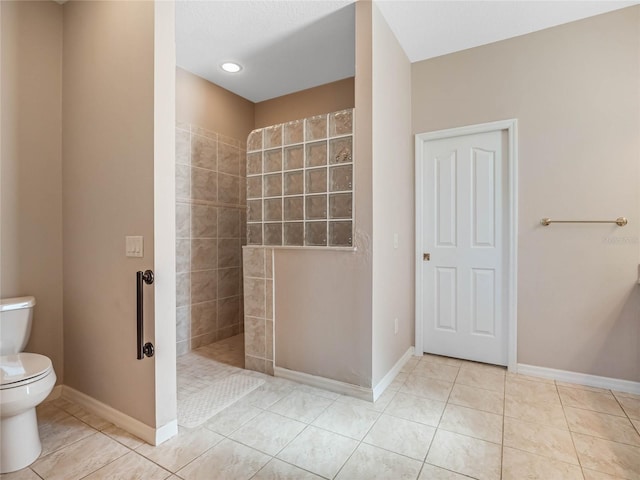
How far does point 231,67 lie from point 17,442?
300 cm

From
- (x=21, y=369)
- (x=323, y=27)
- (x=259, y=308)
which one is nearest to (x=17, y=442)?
(x=21, y=369)

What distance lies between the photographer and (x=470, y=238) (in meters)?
2.75


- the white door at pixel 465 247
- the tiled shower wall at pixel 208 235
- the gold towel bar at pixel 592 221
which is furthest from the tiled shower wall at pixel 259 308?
the gold towel bar at pixel 592 221

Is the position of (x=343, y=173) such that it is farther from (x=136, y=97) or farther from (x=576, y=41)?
(x=576, y=41)

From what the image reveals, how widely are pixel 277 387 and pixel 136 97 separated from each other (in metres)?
2.02

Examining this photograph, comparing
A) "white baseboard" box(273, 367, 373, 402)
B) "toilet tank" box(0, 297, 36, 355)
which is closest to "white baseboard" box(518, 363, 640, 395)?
"white baseboard" box(273, 367, 373, 402)

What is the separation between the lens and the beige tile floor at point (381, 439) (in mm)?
1497

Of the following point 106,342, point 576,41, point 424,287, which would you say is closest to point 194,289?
point 106,342

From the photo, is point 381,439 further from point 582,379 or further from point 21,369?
point 21,369

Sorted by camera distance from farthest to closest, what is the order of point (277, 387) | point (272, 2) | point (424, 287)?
point (424, 287) < point (277, 387) < point (272, 2)

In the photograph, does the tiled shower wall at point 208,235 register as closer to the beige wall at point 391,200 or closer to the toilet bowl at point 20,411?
the toilet bowl at point 20,411

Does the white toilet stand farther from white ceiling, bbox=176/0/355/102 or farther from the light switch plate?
white ceiling, bbox=176/0/355/102

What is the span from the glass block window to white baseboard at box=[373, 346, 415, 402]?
0.99 m

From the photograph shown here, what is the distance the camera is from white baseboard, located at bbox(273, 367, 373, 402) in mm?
2154
